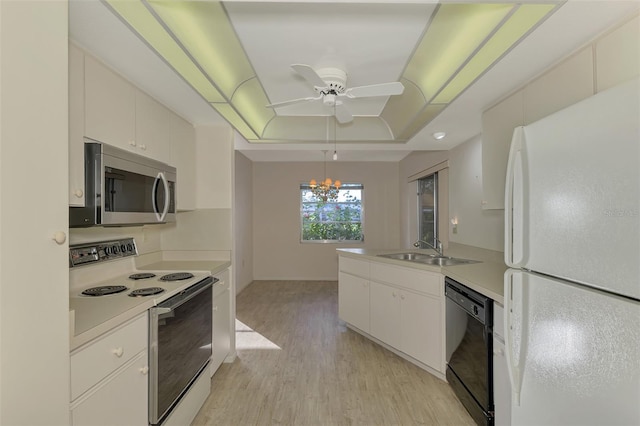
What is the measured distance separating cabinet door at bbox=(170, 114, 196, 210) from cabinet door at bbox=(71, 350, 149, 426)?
146 centimetres

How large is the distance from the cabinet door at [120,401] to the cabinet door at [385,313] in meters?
2.05

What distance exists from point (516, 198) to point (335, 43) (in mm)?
1451

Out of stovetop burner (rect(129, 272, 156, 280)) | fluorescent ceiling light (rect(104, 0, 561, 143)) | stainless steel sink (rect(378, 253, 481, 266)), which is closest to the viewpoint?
fluorescent ceiling light (rect(104, 0, 561, 143))

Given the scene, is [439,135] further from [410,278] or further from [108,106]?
[108,106]

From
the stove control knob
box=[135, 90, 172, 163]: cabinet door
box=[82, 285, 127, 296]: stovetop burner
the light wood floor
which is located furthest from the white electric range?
the light wood floor

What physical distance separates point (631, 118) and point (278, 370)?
2691 mm

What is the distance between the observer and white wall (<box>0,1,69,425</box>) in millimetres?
804

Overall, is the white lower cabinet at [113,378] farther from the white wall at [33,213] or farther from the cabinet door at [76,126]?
the cabinet door at [76,126]

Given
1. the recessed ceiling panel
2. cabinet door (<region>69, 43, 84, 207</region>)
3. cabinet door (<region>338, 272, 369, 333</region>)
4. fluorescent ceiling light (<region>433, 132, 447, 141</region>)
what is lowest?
cabinet door (<region>338, 272, 369, 333</region>)

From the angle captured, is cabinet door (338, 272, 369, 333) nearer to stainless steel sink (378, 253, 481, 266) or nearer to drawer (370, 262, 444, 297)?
drawer (370, 262, 444, 297)

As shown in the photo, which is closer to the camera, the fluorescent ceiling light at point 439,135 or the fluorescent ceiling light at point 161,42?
the fluorescent ceiling light at point 161,42

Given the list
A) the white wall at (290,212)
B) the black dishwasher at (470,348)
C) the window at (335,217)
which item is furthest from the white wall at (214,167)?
the window at (335,217)

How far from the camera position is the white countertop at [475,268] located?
1807 millimetres

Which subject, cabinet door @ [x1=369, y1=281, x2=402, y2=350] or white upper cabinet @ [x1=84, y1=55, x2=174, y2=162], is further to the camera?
cabinet door @ [x1=369, y1=281, x2=402, y2=350]
